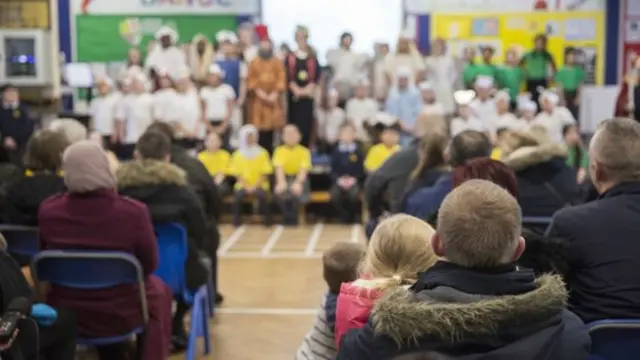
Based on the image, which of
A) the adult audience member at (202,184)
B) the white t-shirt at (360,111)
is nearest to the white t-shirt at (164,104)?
the white t-shirt at (360,111)

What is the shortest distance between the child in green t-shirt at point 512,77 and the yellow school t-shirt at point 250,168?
398 centimetres

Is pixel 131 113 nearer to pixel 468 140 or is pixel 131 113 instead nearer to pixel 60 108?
pixel 60 108

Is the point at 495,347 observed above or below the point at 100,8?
below

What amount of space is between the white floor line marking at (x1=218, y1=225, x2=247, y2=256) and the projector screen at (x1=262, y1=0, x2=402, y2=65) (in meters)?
4.76

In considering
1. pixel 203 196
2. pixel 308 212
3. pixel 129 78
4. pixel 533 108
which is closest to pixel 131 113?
pixel 129 78

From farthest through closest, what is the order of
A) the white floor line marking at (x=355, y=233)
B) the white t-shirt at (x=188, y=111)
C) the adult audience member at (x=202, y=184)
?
the white t-shirt at (x=188, y=111) → the white floor line marking at (x=355, y=233) → the adult audience member at (x=202, y=184)

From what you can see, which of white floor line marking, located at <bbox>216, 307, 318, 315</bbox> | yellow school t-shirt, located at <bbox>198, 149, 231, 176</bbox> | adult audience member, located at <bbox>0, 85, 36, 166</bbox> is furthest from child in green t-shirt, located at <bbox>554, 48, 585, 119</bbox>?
white floor line marking, located at <bbox>216, 307, 318, 315</bbox>

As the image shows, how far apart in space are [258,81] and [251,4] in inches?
118

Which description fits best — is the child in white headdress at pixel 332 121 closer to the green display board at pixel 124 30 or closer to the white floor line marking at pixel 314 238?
the white floor line marking at pixel 314 238

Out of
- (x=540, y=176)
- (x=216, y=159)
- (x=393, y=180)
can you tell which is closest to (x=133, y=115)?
(x=216, y=159)

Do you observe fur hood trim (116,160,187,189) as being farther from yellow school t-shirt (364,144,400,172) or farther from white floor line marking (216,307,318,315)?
yellow school t-shirt (364,144,400,172)

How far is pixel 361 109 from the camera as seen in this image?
11.0m

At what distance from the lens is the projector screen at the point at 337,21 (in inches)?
525

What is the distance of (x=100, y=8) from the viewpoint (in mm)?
13375
